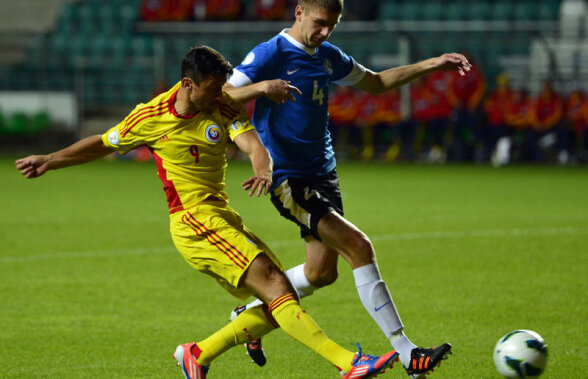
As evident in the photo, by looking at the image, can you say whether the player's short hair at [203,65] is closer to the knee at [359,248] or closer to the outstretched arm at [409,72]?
the knee at [359,248]

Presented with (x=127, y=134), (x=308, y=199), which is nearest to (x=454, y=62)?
(x=308, y=199)

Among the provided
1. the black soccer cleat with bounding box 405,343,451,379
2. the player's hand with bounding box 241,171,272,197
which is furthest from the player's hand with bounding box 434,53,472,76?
the black soccer cleat with bounding box 405,343,451,379

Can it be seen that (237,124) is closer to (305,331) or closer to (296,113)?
(296,113)

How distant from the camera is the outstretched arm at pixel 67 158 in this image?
16.0 ft

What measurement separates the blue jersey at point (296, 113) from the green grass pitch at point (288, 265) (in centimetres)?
115

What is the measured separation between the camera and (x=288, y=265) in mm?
8977

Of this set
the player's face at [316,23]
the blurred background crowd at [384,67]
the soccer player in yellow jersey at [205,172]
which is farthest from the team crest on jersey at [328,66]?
the blurred background crowd at [384,67]

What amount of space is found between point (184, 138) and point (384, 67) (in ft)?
66.7

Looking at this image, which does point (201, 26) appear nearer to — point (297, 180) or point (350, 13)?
point (350, 13)

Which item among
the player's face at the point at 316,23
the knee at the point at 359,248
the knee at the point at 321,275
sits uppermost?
the player's face at the point at 316,23

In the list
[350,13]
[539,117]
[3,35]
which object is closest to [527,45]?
[539,117]

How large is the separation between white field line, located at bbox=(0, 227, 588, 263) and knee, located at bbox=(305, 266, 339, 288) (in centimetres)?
431

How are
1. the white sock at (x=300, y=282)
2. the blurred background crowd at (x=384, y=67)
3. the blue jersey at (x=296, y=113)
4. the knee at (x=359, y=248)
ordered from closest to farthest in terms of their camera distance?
the knee at (x=359, y=248)
the blue jersey at (x=296, y=113)
the white sock at (x=300, y=282)
the blurred background crowd at (x=384, y=67)

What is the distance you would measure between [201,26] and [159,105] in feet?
75.4
